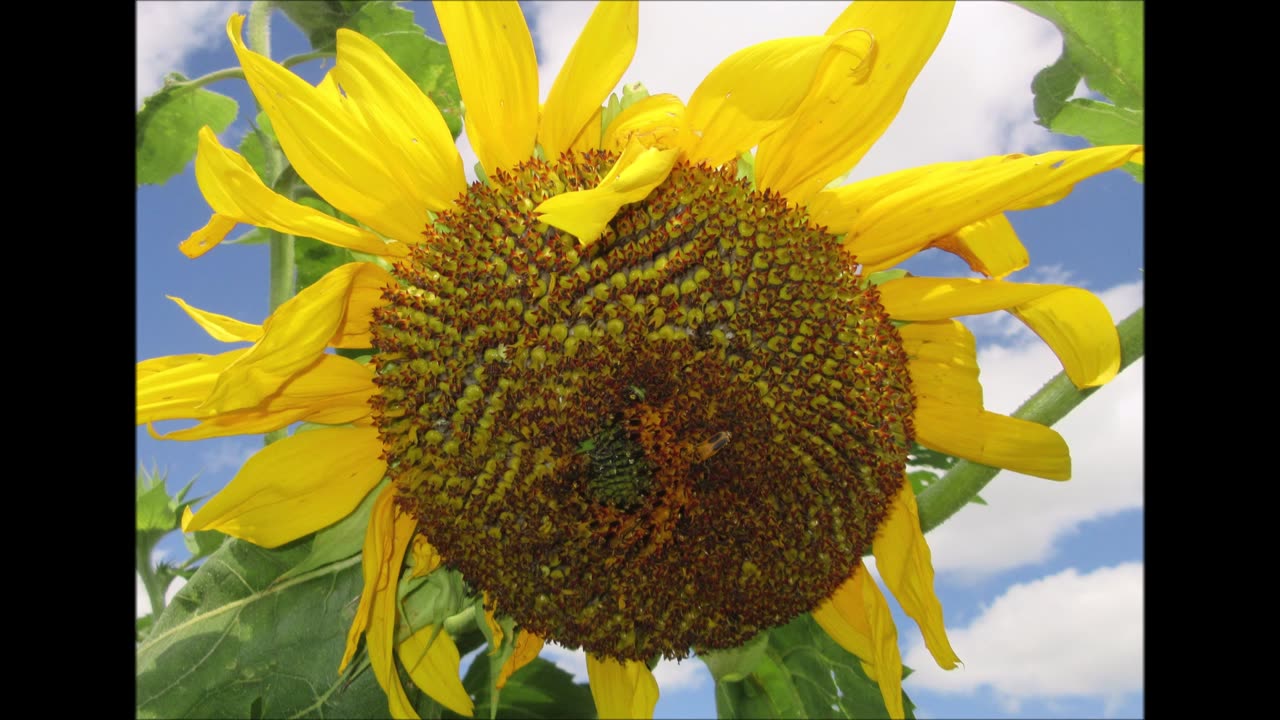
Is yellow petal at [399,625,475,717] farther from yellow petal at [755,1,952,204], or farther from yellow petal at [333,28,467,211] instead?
yellow petal at [755,1,952,204]

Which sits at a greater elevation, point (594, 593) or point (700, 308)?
point (700, 308)

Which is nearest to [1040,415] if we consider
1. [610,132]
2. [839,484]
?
[839,484]

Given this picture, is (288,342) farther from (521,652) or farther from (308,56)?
(308,56)

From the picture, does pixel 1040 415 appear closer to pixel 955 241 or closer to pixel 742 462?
pixel 955 241

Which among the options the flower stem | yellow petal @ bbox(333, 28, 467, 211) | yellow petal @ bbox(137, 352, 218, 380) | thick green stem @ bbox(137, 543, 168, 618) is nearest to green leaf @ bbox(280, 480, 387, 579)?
yellow petal @ bbox(137, 352, 218, 380)

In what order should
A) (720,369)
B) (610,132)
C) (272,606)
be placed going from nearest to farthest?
(720,369) < (610,132) < (272,606)

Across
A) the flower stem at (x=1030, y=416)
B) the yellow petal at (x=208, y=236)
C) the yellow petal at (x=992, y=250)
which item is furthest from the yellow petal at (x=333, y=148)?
the flower stem at (x=1030, y=416)
